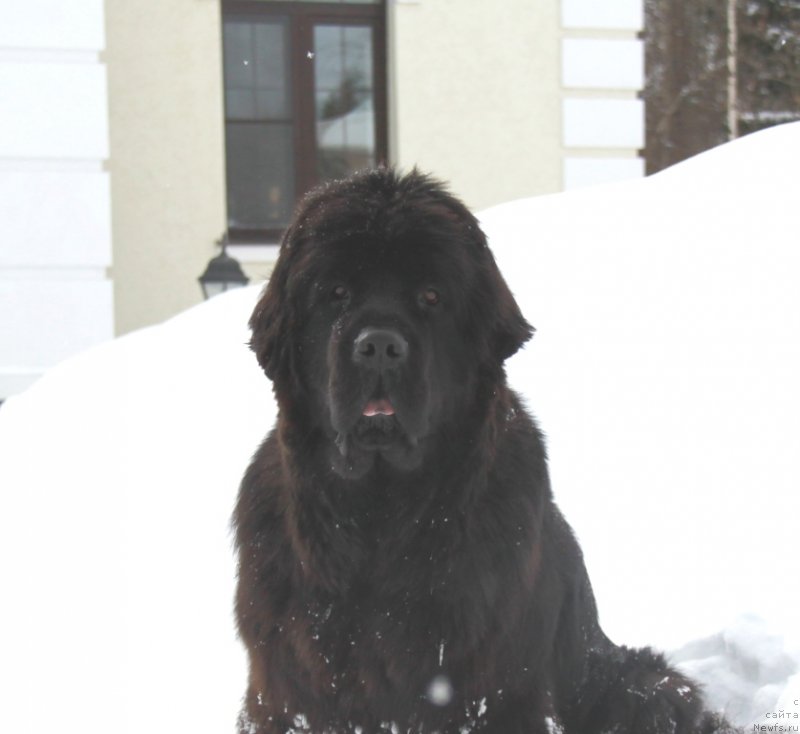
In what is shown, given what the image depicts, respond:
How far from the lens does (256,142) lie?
9.29 m

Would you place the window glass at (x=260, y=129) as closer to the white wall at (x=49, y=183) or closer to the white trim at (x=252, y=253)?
the white trim at (x=252, y=253)

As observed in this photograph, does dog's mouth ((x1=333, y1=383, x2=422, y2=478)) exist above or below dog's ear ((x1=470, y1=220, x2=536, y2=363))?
below

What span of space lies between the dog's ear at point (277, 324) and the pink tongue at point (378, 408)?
0.91 ft

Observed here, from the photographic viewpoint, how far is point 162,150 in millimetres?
8367

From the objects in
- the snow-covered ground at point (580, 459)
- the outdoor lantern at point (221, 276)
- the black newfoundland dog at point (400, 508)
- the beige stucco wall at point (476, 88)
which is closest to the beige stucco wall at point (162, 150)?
the outdoor lantern at point (221, 276)

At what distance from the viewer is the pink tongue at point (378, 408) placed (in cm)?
242

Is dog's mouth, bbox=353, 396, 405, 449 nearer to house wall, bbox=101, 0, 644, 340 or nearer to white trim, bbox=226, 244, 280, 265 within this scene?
house wall, bbox=101, 0, 644, 340

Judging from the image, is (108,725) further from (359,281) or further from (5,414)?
(5,414)

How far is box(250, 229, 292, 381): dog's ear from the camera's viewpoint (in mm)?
2584

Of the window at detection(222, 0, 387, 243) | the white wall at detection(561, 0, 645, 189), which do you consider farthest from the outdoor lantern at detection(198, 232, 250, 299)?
the white wall at detection(561, 0, 645, 189)

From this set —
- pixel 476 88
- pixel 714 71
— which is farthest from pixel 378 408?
pixel 714 71

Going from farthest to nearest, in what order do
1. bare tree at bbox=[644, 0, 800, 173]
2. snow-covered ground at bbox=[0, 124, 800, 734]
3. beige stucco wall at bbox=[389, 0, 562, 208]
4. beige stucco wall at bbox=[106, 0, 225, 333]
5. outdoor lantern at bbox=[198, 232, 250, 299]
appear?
bare tree at bbox=[644, 0, 800, 173] < beige stucco wall at bbox=[389, 0, 562, 208] < beige stucco wall at bbox=[106, 0, 225, 333] < outdoor lantern at bbox=[198, 232, 250, 299] < snow-covered ground at bbox=[0, 124, 800, 734]

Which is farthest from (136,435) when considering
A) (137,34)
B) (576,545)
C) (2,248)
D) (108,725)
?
(137,34)

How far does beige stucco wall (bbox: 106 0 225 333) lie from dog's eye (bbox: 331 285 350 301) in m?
6.12
